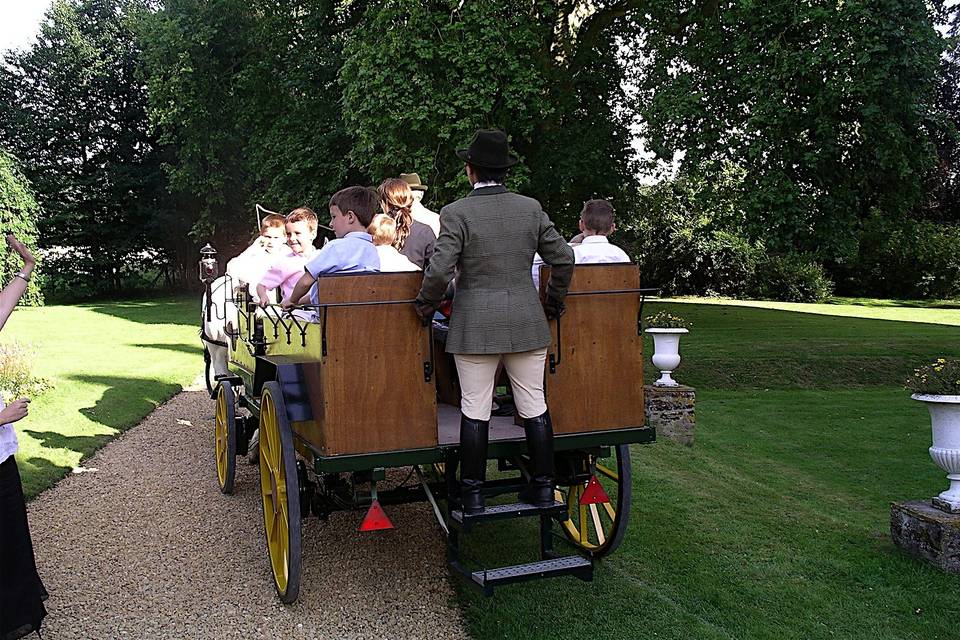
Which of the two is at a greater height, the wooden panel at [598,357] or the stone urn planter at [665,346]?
the wooden panel at [598,357]

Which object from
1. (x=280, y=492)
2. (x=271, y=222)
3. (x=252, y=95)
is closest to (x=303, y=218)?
(x=271, y=222)

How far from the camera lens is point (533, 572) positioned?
396 centimetres

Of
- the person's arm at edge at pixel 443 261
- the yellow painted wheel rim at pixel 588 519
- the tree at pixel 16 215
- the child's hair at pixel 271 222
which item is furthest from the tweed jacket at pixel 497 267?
the tree at pixel 16 215

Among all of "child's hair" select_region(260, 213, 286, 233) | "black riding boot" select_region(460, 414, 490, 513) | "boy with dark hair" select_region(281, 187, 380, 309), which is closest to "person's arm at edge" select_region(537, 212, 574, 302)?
"black riding boot" select_region(460, 414, 490, 513)

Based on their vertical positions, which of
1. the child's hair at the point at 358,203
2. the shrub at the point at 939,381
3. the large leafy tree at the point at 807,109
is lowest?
the shrub at the point at 939,381

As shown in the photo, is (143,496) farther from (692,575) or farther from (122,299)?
(122,299)

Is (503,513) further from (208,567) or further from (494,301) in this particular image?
(208,567)

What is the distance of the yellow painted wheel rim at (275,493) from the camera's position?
4500 millimetres

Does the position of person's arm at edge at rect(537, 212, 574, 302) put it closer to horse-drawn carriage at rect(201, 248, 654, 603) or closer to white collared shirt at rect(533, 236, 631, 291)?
horse-drawn carriage at rect(201, 248, 654, 603)

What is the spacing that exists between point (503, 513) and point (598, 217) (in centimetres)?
200

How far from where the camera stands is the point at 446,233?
3.97 metres

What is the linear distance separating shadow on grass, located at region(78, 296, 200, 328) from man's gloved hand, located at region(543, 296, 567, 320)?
19.5 metres

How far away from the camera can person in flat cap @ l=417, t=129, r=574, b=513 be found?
4.03 m

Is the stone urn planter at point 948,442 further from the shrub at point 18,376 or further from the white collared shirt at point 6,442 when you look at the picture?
the shrub at point 18,376
